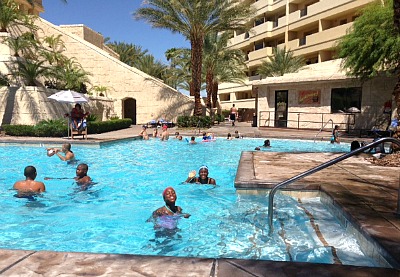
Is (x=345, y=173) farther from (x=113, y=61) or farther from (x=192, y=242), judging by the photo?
(x=113, y=61)

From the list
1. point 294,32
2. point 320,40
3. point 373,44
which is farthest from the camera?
point 294,32

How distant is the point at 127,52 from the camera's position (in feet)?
163

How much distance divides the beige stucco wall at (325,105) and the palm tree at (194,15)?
5592mm

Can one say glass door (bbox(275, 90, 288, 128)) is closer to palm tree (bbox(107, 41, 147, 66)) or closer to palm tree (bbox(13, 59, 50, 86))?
palm tree (bbox(13, 59, 50, 86))

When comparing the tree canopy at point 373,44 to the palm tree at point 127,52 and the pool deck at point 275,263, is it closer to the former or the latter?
the pool deck at point 275,263

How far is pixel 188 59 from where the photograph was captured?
107 ft

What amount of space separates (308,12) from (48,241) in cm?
3859

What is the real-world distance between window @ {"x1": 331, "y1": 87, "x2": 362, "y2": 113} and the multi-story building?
4.66 meters

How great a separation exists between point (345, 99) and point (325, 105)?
1366 mm

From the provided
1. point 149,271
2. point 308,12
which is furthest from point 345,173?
point 308,12

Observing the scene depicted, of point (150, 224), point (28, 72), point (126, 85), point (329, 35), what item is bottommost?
point (150, 224)

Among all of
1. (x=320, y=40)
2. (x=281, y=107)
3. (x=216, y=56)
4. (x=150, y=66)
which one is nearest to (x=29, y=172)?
(x=281, y=107)

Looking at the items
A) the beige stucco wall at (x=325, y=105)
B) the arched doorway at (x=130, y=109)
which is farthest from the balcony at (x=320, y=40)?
the arched doorway at (x=130, y=109)

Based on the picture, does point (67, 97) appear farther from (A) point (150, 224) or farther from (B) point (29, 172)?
(A) point (150, 224)
